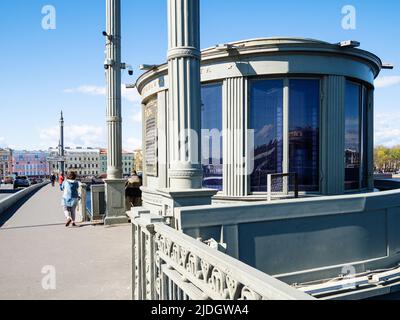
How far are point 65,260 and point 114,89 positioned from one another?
652 cm

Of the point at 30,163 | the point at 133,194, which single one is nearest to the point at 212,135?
the point at 133,194

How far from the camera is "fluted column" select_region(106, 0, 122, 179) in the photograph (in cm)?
1105

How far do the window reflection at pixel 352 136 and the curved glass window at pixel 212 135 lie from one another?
11.5 ft

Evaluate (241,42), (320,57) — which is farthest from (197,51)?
(320,57)

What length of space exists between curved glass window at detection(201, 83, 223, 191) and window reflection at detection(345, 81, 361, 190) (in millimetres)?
3500

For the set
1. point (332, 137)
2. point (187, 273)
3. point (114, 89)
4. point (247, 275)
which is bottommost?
point (187, 273)

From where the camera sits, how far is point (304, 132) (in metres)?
8.22

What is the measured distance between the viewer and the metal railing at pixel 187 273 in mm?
1819

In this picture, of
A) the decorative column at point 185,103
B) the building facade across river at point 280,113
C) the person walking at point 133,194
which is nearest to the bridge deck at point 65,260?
the decorative column at point 185,103

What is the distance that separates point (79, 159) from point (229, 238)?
156 meters

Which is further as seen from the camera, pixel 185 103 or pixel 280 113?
pixel 280 113

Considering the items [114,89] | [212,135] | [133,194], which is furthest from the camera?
[133,194]

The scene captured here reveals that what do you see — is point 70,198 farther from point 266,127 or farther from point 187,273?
point 187,273

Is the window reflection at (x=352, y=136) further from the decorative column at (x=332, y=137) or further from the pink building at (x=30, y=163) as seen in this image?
the pink building at (x=30, y=163)
